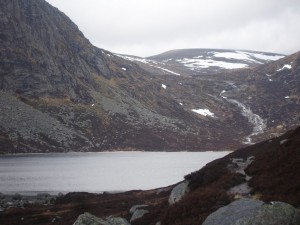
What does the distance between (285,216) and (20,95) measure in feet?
624

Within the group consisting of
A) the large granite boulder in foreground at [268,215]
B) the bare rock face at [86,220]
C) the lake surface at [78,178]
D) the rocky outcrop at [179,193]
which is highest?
the large granite boulder in foreground at [268,215]

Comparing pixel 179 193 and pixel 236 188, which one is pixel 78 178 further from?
pixel 236 188

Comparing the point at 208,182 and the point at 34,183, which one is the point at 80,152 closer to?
the point at 34,183

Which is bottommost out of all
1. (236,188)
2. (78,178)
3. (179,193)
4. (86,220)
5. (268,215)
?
(78,178)

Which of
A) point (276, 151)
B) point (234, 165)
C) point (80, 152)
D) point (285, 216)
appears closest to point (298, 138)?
point (276, 151)

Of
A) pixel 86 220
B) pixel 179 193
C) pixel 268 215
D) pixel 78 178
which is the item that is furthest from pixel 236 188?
pixel 78 178

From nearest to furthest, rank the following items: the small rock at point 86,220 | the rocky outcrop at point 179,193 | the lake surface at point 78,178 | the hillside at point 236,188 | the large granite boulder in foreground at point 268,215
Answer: the large granite boulder in foreground at point 268,215 < the small rock at point 86,220 < the hillside at point 236,188 < the rocky outcrop at point 179,193 < the lake surface at point 78,178

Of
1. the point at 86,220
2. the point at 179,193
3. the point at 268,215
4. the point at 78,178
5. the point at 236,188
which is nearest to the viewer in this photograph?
the point at 268,215

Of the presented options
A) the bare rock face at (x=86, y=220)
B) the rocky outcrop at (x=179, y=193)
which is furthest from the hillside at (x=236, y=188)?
the rocky outcrop at (x=179, y=193)

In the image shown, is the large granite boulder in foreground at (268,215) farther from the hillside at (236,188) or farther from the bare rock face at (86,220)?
the bare rock face at (86,220)

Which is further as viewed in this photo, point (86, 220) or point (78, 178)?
point (78, 178)

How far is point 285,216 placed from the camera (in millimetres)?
14766

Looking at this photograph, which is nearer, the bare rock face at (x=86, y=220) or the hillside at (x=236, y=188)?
the bare rock face at (x=86, y=220)

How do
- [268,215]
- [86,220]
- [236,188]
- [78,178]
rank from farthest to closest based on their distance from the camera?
[78,178]
[236,188]
[86,220]
[268,215]
